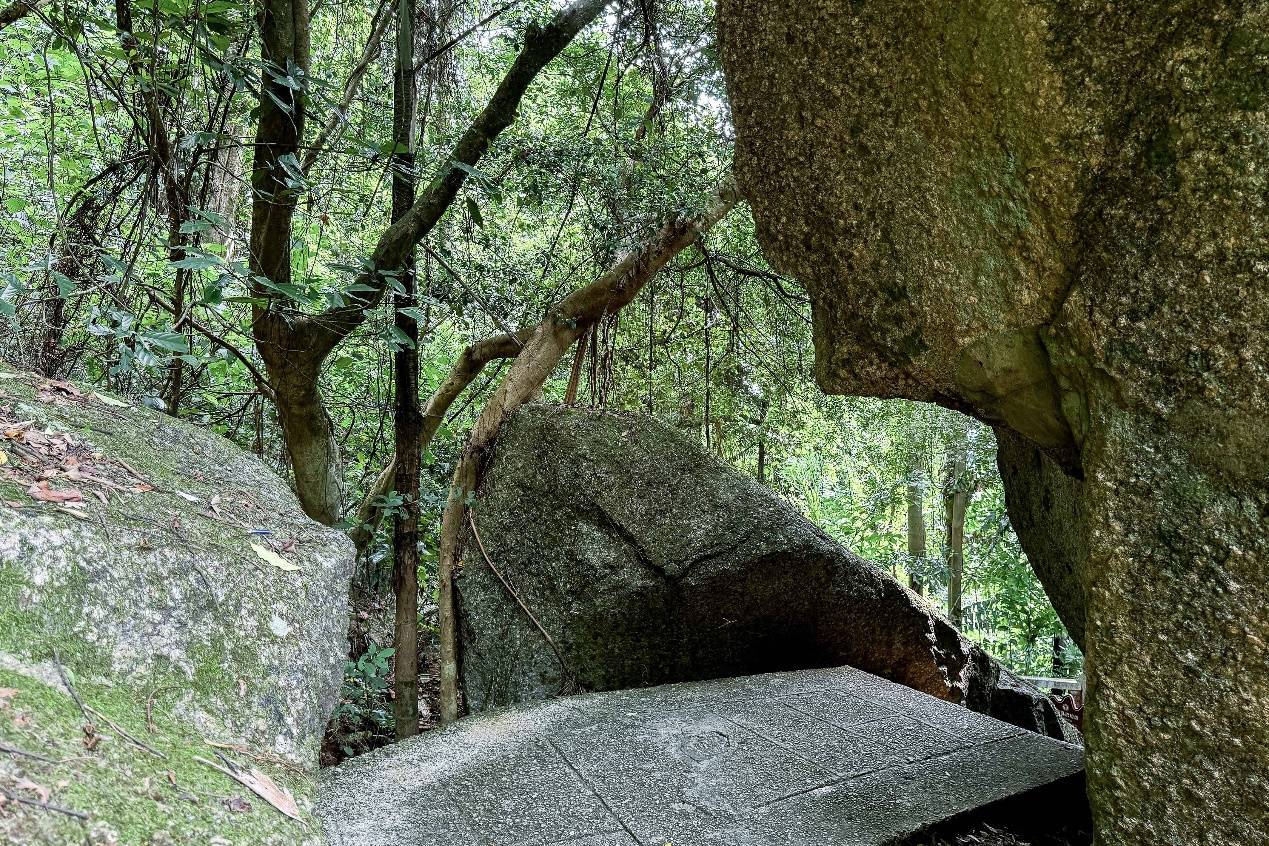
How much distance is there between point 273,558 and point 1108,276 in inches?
84.0

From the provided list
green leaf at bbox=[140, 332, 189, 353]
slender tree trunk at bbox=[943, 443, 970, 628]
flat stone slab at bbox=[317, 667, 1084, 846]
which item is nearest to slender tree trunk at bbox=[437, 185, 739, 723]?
flat stone slab at bbox=[317, 667, 1084, 846]

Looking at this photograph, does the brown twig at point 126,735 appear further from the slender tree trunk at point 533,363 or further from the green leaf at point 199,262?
the slender tree trunk at point 533,363

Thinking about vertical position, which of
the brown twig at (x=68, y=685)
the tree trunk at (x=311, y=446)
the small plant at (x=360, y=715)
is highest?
the tree trunk at (x=311, y=446)

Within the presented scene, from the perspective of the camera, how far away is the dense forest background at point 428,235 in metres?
3.03

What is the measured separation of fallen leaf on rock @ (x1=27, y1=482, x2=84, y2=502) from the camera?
1.69 meters

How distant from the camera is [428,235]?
4.01 m

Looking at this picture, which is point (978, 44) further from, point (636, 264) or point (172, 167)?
point (172, 167)

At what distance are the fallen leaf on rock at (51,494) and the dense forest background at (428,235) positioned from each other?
0.86 metres

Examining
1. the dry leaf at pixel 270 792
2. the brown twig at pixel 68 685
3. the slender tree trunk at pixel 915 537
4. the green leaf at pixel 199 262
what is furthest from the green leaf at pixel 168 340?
the slender tree trunk at pixel 915 537

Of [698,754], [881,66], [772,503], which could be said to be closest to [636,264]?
[772,503]

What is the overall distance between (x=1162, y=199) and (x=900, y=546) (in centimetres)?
1005

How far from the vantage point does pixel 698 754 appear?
254cm

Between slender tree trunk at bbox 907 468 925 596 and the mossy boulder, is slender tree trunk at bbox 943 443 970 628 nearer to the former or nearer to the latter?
slender tree trunk at bbox 907 468 925 596

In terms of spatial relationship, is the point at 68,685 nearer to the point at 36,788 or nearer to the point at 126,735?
the point at 126,735
